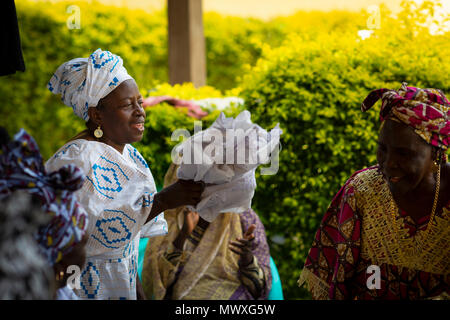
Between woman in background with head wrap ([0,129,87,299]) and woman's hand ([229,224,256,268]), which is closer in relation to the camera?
woman in background with head wrap ([0,129,87,299])

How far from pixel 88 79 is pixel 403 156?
1712mm

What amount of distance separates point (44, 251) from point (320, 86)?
11.5ft

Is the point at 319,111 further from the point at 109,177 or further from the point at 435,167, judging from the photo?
the point at 109,177

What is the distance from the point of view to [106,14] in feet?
37.1

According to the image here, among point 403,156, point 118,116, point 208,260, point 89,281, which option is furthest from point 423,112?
point 208,260

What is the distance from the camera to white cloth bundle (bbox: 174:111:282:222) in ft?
10.2

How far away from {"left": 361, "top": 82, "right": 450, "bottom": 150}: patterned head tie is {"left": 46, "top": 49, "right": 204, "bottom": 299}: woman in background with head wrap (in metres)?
1.12

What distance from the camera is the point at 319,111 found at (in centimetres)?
500

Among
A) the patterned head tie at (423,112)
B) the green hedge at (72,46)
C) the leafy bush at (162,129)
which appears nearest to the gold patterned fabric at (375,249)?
the patterned head tie at (423,112)

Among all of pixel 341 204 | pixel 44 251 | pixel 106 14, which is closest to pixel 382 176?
pixel 341 204

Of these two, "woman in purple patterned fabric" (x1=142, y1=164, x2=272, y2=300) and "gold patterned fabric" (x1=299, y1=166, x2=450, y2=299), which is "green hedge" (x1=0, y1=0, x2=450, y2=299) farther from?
"gold patterned fabric" (x1=299, y1=166, x2=450, y2=299)

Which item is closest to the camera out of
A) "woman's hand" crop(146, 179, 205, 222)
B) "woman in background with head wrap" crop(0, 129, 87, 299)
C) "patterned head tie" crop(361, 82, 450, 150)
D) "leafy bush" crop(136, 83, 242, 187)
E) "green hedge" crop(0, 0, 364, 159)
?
"woman in background with head wrap" crop(0, 129, 87, 299)

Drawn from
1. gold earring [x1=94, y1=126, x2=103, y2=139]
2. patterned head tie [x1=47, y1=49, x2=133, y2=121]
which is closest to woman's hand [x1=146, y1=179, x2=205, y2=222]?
gold earring [x1=94, y1=126, x2=103, y2=139]
